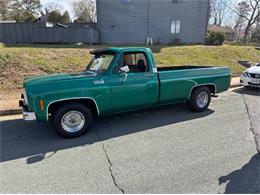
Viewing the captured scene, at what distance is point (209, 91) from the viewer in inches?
271

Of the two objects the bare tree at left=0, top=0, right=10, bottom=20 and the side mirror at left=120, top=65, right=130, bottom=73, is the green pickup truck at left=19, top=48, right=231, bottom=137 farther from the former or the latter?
the bare tree at left=0, top=0, right=10, bottom=20

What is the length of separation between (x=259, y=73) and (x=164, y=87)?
5.82 m

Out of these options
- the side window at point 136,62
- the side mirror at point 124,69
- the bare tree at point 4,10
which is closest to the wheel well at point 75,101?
the side mirror at point 124,69

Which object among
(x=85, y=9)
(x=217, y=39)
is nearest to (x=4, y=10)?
(x=85, y=9)

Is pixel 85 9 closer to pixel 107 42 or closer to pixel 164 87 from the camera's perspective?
pixel 107 42

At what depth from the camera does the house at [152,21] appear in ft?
72.9

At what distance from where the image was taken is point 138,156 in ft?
13.6

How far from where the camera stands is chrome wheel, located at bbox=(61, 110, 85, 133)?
489 cm

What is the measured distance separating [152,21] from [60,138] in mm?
Answer: 20134

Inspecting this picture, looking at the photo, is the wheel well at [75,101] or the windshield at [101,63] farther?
the windshield at [101,63]

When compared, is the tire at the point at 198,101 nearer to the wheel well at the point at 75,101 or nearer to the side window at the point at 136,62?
the side window at the point at 136,62

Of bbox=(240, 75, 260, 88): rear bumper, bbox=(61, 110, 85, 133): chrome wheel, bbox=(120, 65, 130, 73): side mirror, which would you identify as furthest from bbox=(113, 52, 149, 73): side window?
bbox=(240, 75, 260, 88): rear bumper

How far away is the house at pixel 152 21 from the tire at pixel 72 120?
1860 cm

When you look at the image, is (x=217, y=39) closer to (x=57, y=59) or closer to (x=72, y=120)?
(x=57, y=59)
